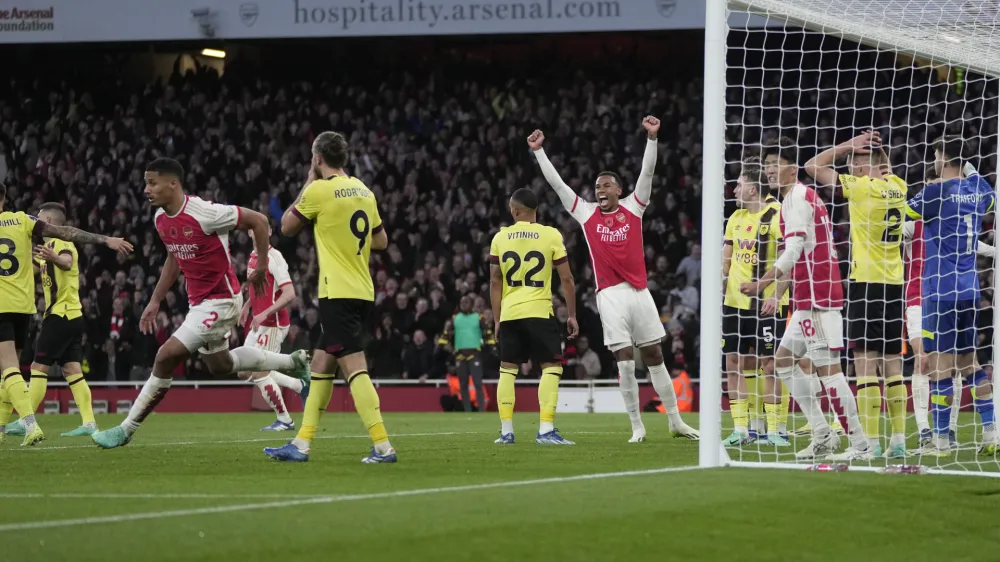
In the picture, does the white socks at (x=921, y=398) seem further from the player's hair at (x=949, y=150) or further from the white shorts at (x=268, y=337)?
the white shorts at (x=268, y=337)

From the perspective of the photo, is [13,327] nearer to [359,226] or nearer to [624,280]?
[359,226]

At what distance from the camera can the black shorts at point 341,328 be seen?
8.72m

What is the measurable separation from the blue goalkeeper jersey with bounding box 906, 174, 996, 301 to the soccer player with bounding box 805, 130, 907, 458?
2.39 ft

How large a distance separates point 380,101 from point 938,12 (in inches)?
848

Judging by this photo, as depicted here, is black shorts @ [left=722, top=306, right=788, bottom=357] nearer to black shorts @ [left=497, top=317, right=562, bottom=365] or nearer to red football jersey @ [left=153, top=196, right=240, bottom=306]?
black shorts @ [left=497, top=317, right=562, bottom=365]

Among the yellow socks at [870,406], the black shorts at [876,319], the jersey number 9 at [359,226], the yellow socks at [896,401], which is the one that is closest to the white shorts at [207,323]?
the jersey number 9 at [359,226]

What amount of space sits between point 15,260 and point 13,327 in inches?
25.1

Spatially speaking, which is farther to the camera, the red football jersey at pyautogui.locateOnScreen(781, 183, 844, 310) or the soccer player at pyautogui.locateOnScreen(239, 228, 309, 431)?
the soccer player at pyautogui.locateOnScreen(239, 228, 309, 431)

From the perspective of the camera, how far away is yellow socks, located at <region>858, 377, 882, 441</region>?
31.0 ft

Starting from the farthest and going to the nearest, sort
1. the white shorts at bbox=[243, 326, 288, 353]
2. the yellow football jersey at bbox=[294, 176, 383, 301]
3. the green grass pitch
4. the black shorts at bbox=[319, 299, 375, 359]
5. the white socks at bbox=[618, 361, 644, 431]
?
the white shorts at bbox=[243, 326, 288, 353] < the white socks at bbox=[618, 361, 644, 431] < the yellow football jersey at bbox=[294, 176, 383, 301] < the black shorts at bbox=[319, 299, 375, 359] < the green grass pitch

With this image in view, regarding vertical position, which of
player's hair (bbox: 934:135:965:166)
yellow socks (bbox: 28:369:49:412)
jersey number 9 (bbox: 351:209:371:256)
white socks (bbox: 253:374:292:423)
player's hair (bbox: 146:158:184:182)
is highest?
player's hair (bbox: 934:135:965:166)

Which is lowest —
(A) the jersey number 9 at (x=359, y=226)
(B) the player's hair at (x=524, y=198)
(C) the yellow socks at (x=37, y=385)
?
(C) the yellow socks at (x=37, y=385)

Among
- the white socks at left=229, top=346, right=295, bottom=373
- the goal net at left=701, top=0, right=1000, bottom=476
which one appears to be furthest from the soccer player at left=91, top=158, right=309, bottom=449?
the goal net at left=701, top=0, right=1000, bottom=476

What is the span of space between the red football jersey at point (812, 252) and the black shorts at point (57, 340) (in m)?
7.73
